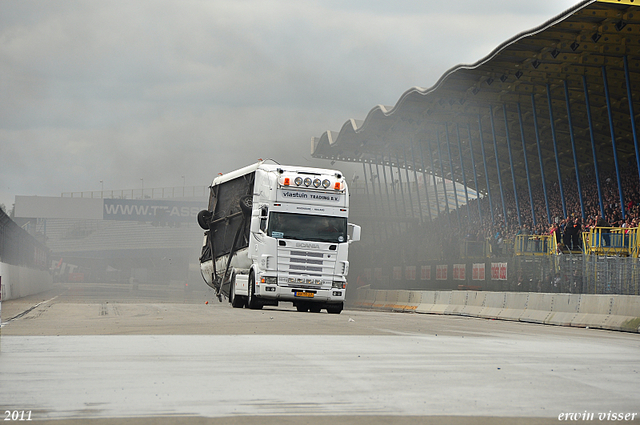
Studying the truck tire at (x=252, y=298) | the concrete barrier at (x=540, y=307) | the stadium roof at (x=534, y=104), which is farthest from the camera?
the stadium roof at (x=534, y=104)

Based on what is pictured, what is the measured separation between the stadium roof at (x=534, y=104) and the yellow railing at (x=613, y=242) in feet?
22.0

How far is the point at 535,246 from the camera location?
108 feet

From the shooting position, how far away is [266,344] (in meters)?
12.1

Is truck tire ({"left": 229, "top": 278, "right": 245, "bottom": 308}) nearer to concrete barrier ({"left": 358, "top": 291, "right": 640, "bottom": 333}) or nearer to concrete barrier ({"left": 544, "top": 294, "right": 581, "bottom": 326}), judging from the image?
concrete barrier ({"left": 358, "top": 291, "right": 640, "bottom": 333})

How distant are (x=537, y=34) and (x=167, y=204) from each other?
62030mm

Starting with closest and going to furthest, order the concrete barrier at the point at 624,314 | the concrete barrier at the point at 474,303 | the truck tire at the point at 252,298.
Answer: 1. the concrete barrier at the point at 624,314
2. the truck tire at the point at 252,298
3. the concrete barrier at the point at 474,303

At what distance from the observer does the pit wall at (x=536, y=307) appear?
19109 mm

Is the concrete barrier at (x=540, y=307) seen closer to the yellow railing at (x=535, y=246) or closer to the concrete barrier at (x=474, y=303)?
the concrete barrier at (x=474, y=303)

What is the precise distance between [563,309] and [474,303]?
5982mm

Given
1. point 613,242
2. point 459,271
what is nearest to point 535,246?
point 459,271

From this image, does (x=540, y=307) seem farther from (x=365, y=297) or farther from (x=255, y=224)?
(x=365, y=297)

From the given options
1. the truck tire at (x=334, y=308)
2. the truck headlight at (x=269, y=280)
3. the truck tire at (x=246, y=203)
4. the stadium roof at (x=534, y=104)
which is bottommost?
the truck tire at (x=334, y=308)

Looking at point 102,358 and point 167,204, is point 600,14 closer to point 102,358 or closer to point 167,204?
point 102,358

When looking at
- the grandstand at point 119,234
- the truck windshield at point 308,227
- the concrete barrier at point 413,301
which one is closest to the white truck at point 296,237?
the truck windshield at point 308,227
